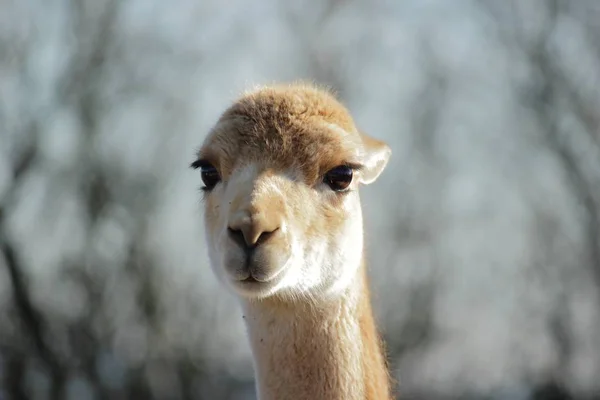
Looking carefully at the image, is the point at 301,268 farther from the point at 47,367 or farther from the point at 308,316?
the point at 47,367

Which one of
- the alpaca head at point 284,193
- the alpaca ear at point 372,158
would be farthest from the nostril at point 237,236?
the alpaca ear at point 372,158

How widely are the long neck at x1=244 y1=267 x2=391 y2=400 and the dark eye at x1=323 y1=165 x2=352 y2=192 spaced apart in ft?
1.70

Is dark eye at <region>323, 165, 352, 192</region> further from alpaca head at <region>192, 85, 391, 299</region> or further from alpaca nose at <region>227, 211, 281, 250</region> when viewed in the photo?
alpaca nose at <region>227, 211, 281, 250</region>

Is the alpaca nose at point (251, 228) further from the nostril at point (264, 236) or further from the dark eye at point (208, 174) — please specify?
the dark eye at point (208, 174)

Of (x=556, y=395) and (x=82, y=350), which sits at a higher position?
(x=82, y=350)

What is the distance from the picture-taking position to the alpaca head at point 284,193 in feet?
10.8

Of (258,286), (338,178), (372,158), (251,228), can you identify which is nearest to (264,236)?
(251,228)

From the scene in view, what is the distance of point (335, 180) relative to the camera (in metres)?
3.83

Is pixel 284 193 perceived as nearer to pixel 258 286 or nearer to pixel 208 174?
pixel 258 286

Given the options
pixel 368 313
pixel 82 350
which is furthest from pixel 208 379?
pixel 368 313

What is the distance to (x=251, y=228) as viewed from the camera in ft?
10.4

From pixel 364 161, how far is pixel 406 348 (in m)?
14.5

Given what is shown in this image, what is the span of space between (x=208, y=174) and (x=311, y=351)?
40.8 inches

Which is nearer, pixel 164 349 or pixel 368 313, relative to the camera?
pixel 368 313
